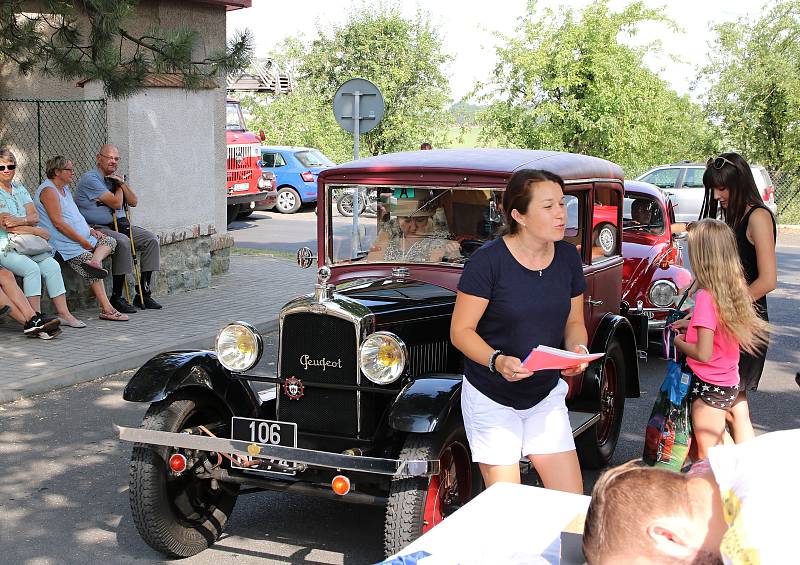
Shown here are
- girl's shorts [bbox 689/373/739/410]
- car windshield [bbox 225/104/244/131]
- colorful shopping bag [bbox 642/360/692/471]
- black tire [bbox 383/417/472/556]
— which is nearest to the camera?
black tire [bbox 383/417/472/556]

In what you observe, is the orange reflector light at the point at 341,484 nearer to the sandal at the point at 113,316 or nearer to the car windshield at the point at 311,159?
the sandal at the point at 113,316

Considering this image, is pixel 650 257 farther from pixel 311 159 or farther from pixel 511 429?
pixel 311 159

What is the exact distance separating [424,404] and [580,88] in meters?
20.4

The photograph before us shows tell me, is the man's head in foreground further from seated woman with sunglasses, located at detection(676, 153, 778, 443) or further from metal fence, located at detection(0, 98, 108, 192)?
metal fence, located at detection(0, 98, 108, 192)

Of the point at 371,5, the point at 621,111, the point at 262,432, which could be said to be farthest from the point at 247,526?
the point at 371,5

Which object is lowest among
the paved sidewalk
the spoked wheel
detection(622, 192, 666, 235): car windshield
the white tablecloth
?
the paved sidewalk

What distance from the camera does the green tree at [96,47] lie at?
31.1 ft

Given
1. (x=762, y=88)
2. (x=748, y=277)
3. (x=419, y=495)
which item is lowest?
(x=419, y=495)

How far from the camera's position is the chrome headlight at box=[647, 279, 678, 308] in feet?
29.8

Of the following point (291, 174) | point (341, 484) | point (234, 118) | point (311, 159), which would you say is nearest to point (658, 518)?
point (341, 484)

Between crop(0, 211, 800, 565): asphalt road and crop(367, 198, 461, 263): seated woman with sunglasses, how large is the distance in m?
1.45

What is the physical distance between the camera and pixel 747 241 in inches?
195

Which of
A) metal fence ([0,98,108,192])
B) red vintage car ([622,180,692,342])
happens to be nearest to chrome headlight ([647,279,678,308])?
red vintage car ([622,180,692,342])

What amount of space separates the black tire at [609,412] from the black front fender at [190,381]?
7.36ft
